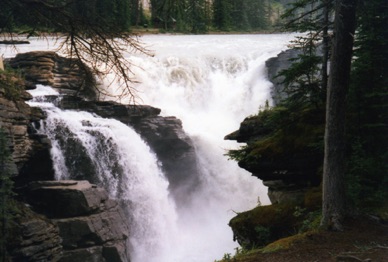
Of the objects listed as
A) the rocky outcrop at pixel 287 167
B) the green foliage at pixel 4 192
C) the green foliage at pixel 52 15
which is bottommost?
the green foliage at pixel 4 192

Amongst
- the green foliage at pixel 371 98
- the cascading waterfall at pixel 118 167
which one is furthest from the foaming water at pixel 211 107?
the green foliage at pixel 371 98

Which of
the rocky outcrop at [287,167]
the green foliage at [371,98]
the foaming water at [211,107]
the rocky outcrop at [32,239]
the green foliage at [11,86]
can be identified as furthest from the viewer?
the foaming water at [211,107]

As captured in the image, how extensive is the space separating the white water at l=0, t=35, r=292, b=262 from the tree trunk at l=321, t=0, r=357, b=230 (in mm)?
5955

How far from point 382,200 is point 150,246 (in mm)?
12979

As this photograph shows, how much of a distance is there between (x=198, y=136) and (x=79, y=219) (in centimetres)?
1135

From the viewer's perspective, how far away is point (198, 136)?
25.5 meters

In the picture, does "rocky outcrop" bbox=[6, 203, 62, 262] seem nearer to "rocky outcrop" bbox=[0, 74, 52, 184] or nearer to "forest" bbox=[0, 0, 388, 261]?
"forest" bbox=[0, 0, 388, 261]

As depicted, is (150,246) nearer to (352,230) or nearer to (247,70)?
(352,230)

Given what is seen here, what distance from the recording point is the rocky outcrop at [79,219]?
50.4 ft

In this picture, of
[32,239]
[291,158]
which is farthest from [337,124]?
[32,239]

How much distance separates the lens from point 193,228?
22125mm

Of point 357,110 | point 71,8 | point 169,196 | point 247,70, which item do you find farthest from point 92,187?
point 247,70

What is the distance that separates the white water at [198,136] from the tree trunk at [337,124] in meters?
5.95

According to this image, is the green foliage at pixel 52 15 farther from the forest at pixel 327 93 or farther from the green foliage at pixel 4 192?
the green foliage at pixel 4 192
